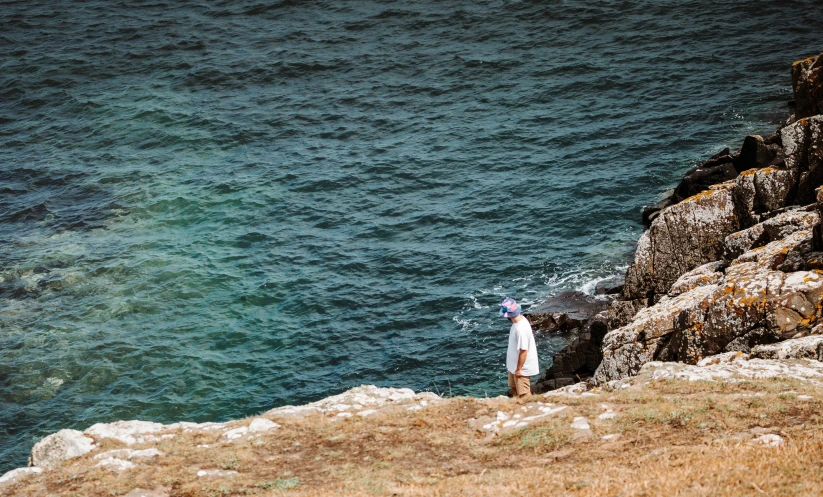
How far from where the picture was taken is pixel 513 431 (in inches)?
675

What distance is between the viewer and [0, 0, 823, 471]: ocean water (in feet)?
128

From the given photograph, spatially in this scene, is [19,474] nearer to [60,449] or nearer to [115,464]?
[60,449]

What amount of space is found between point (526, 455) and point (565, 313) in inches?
923

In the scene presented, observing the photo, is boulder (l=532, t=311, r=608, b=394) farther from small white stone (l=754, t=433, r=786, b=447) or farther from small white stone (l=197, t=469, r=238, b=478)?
small white stone (l=754, t=433, r=786, b=447)

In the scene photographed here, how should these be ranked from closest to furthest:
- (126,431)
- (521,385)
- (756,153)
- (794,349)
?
(794,349)
(126,431)
(521,385)
(756,153)

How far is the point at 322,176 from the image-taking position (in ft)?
182

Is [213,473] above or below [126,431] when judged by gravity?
above

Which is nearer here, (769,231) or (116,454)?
(116,454)

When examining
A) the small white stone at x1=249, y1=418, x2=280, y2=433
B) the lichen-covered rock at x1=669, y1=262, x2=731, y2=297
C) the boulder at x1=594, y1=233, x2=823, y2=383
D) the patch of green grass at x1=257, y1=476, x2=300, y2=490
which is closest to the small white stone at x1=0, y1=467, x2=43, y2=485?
the small white stone at x1=249, y1=418, x2=280, y2=433

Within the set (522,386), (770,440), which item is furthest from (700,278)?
(770,440)

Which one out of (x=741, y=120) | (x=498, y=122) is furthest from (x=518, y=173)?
(x=741, y=120)

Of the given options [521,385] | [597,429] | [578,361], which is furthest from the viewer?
[578,361]

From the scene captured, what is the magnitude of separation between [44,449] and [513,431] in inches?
417

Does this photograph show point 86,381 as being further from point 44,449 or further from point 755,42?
point 755,42
